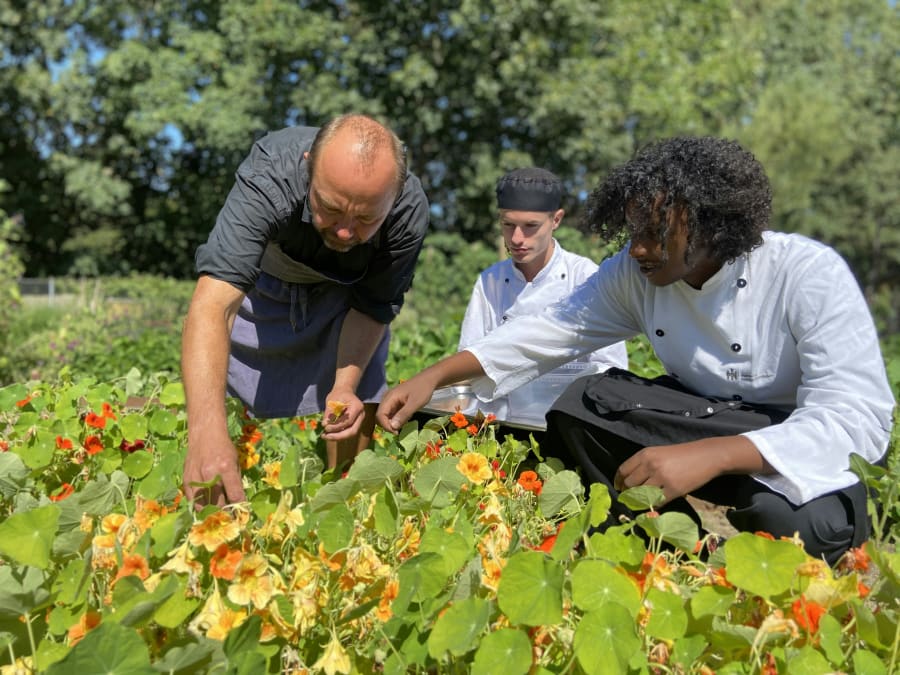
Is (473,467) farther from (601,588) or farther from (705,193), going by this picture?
(705,193)

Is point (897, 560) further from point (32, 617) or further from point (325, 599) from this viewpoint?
point (32, 617)

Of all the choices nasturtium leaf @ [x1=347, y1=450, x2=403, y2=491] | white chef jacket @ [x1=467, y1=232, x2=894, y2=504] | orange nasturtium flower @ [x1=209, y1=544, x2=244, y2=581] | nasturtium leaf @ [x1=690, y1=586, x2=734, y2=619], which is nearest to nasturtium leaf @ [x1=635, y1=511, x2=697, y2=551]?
nasturtium leaf @ [x1=690, y1=586, x2=734, y2=619]

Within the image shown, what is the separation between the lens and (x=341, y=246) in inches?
103

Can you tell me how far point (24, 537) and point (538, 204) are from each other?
9.83 feet

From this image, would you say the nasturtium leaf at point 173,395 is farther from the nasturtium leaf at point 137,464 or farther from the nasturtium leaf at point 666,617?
the nasturtium leaf at point 666,617

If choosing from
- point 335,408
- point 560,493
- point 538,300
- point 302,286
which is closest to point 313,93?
point 538,300

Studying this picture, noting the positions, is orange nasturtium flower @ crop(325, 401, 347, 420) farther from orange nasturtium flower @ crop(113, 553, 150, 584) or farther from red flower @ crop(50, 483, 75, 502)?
orange nasturtium flower @ crop(113, 553, 150, 584)

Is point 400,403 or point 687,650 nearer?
point 687,650

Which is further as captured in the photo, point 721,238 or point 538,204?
point 538,204

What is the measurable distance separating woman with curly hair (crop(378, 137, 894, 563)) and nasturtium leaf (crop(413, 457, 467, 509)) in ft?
1.65

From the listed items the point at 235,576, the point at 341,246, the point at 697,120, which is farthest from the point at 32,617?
the point at 697,120

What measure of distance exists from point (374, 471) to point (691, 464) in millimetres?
779

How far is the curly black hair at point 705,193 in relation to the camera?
2.37 metres

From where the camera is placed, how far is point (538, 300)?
4113 mm
